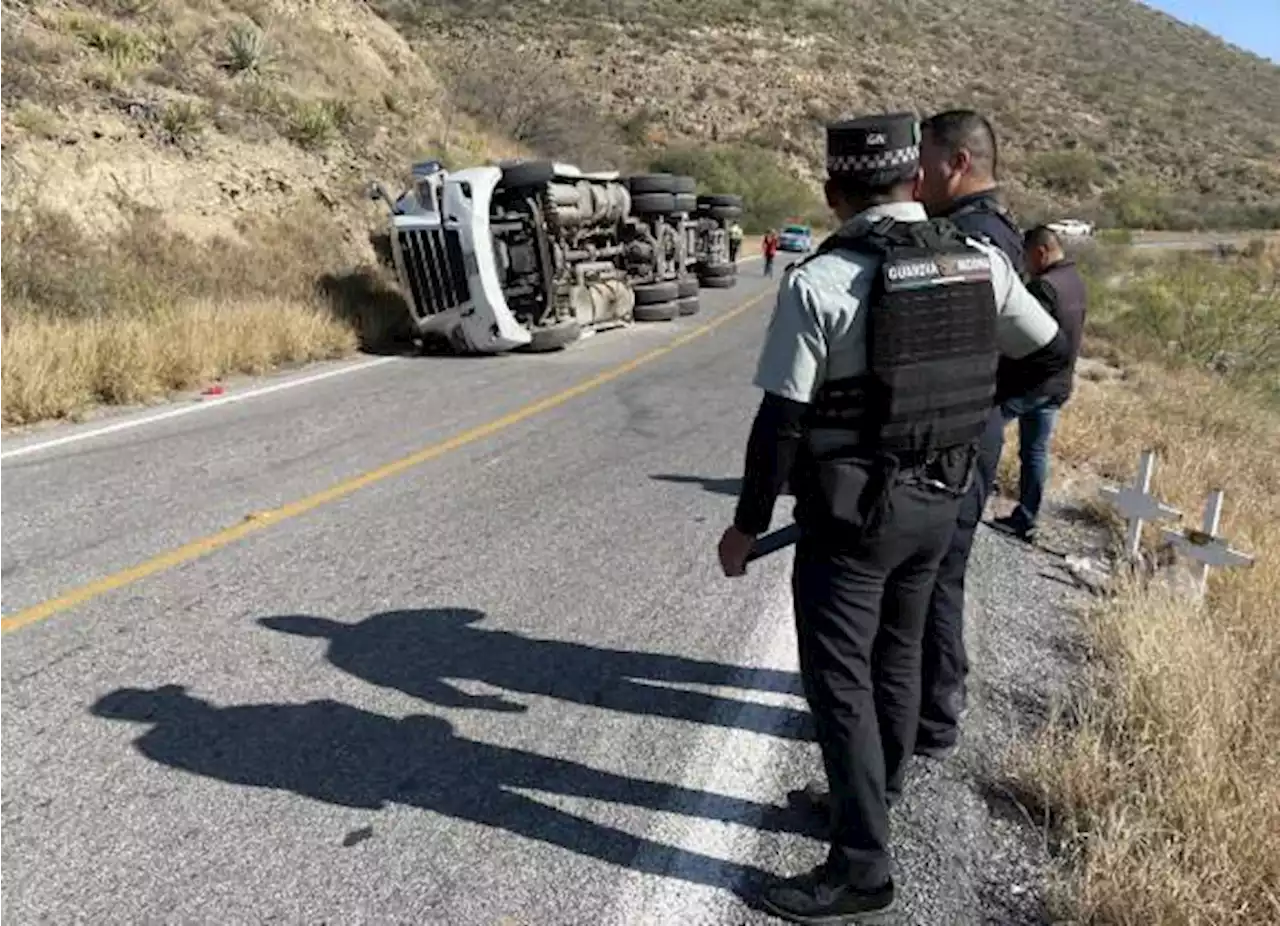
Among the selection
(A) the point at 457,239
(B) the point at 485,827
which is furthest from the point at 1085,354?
(B) the point at 485,827

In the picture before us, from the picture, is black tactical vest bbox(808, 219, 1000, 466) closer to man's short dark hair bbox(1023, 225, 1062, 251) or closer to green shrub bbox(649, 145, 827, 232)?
man's short dark hair bbox(1023, 225, 1062, 251)

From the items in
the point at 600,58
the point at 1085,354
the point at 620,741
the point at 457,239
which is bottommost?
the point at 1085,354

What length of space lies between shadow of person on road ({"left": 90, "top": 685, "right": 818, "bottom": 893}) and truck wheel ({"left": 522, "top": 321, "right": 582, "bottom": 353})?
9.47 m

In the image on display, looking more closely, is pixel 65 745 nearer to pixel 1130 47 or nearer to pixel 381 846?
pixel 381 846

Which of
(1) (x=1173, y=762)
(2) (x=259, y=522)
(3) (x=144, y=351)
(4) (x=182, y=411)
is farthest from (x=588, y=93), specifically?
(1) (x=1173, y=762)

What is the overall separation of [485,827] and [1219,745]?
A: 2299 mm

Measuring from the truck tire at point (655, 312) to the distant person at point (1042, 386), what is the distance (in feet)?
35.8

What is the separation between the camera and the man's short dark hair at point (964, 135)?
12.3 feet

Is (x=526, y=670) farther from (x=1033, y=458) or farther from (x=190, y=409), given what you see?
(x=190, y=409)

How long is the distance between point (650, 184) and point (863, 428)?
613 inches

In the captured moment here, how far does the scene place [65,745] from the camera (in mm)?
3693

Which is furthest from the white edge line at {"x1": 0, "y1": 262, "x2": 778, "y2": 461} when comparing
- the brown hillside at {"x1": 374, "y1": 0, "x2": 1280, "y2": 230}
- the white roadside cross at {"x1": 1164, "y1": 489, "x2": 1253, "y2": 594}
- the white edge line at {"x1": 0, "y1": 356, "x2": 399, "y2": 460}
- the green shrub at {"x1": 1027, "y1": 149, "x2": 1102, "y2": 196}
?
the green shrub at {"x1": 1027, "y1": 149, "x2": 1102, "y2": 196}

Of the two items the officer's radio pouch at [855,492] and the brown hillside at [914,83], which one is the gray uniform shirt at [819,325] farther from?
the brown hillside at [914,83]

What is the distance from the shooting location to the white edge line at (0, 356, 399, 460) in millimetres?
7836
